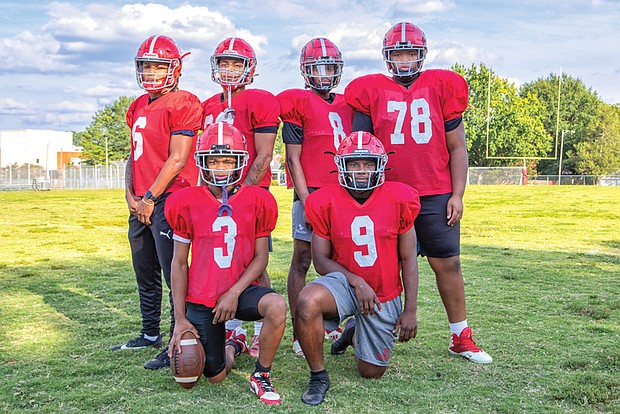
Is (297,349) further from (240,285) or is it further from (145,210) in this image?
(145,210)

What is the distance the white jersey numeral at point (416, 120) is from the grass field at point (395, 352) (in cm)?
145

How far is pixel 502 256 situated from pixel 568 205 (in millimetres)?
11493

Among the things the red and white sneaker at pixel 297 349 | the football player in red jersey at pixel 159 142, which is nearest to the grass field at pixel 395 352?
the red and white sneaker at pixel 297 349

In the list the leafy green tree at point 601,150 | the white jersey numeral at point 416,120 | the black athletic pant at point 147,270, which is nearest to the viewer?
the white jersey numeral at point 416,120

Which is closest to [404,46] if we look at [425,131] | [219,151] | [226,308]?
[425,131]

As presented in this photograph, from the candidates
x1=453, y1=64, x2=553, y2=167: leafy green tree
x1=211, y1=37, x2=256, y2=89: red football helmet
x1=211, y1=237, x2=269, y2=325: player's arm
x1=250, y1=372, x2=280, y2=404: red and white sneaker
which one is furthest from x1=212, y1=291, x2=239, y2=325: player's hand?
x1=453, y1=64, x2=553, y2=167: leafy green tree

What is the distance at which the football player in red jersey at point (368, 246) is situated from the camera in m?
3.81

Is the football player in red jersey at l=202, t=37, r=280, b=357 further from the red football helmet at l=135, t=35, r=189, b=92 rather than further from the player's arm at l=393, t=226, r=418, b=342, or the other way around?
the player's arm at l=393, t=226, r=418, b=342

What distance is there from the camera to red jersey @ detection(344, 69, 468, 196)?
4207 millimetres

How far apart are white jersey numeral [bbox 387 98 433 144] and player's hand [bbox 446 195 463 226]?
1.40ft

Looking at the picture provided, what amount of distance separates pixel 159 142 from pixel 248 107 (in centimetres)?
64

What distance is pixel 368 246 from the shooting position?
12.7 feet

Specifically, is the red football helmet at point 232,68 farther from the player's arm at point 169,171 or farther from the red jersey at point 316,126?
the player's arm at point 169,171

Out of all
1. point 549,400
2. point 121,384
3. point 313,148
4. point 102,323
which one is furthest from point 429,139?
point 102,323
